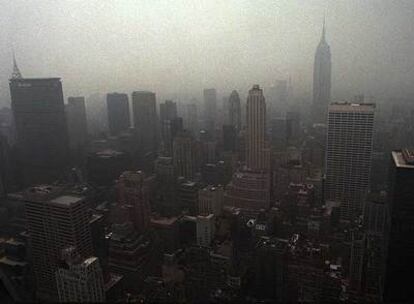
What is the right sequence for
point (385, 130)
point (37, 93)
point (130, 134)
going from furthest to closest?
1. point (130, 134)
2. point (37, 93)
3. point (385, 130)

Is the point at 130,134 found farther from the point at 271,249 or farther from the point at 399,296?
the point at 399,296

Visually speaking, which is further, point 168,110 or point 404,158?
point 168,110

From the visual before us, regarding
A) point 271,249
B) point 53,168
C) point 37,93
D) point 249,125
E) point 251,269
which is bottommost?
point 251,269

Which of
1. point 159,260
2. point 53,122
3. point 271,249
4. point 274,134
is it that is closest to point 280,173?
point 274,134

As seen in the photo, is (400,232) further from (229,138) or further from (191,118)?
(191,118)

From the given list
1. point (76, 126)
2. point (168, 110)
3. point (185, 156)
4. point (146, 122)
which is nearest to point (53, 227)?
point (76, 126)
